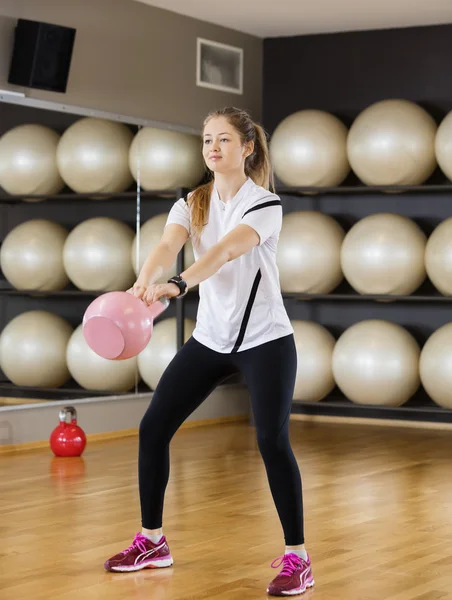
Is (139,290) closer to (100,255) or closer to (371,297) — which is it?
(100,255)

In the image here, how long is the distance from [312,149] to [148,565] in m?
4.06

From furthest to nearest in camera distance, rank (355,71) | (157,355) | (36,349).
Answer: (355,71) < (157,355) < (36,349)

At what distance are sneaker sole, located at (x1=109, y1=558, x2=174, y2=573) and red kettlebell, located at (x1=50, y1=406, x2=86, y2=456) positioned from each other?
238cm

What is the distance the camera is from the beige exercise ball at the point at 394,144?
6707mm

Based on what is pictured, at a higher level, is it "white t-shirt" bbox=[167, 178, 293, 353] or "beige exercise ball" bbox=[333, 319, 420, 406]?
"white t-shirt" bbox=[167, 178, 293, 353]

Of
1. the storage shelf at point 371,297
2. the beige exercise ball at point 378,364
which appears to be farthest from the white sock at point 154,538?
the storage shelf at point 371,297

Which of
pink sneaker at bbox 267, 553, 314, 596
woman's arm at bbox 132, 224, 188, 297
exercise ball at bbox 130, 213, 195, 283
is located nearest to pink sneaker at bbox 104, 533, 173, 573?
pink sneaker at bbox 267, 553, 314, 596

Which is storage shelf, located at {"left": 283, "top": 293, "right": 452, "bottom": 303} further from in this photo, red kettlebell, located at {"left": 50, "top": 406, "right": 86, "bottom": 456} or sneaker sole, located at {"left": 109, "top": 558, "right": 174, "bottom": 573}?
sneaker sole, located at {"left": 109, "top": 558, "right": 174, "bottom": 573}

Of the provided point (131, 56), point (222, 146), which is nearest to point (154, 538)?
point (222, 146)

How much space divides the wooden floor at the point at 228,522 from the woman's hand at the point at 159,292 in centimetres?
82

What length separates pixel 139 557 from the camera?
3.35m

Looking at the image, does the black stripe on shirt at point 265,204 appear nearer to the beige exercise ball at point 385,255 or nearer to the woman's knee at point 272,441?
the woman's knee at point 272,441

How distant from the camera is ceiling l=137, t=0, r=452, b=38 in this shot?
22.1 ft

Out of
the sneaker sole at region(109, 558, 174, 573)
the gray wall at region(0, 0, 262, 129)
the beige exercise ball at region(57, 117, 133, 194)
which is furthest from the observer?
the beige exercise ball at region(57, 117, 133, 194)
